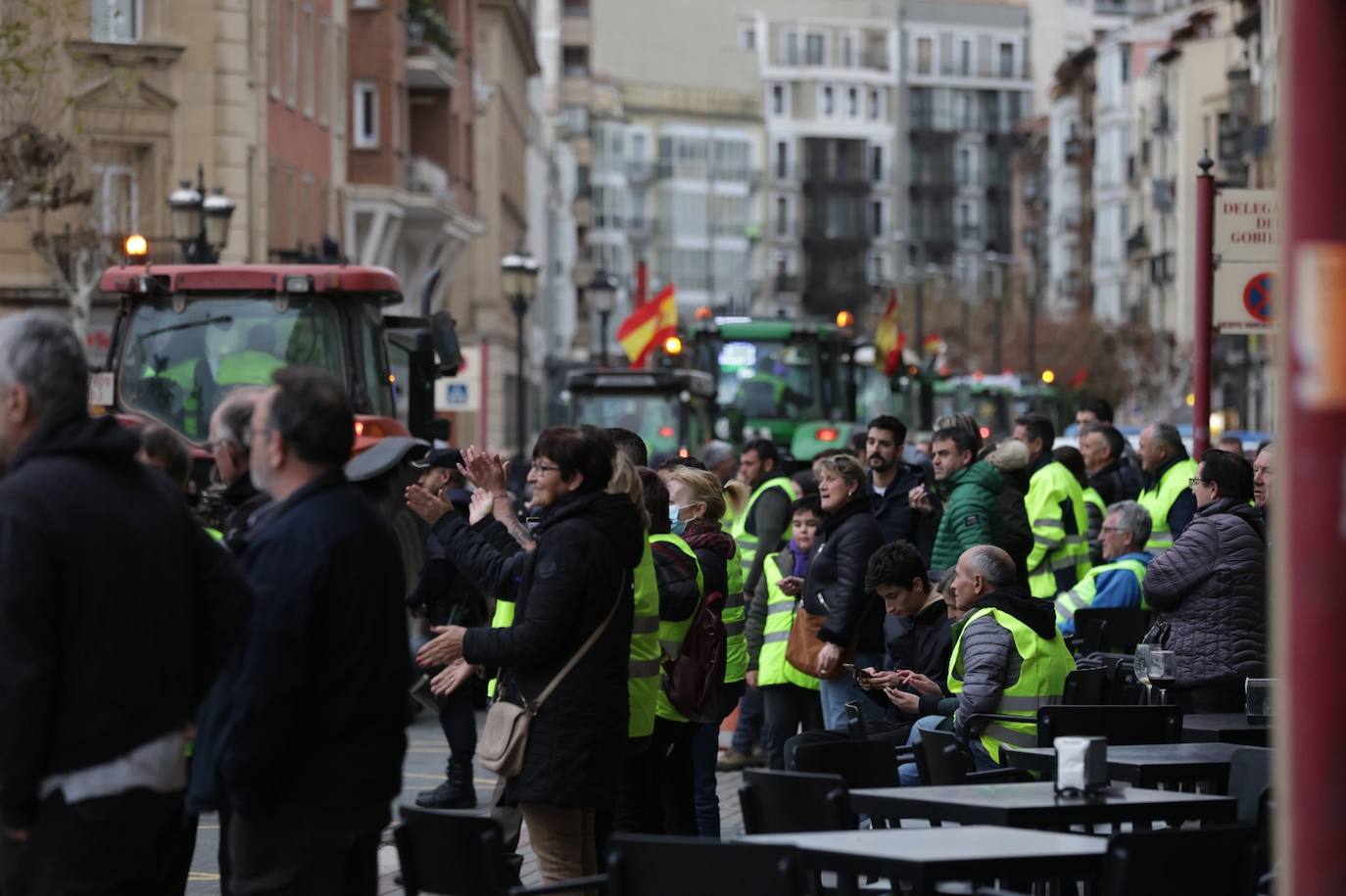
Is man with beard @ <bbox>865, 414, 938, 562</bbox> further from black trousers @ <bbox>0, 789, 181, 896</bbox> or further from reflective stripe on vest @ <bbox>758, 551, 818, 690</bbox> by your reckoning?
Result: black trousers @ <bbox>0, 789, 181, 896</bbox>

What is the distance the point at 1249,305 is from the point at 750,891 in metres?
10.9

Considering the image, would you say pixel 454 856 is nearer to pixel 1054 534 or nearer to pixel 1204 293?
pixel 1054 534

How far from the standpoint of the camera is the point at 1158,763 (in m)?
8.59

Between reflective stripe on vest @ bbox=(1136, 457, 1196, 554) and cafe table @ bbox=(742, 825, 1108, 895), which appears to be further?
reflective stripe on vest @ bbox=(1136, 457, 1196, 554)

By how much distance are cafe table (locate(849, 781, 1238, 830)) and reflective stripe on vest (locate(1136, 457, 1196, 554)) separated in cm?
763

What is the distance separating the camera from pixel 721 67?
155625 mm

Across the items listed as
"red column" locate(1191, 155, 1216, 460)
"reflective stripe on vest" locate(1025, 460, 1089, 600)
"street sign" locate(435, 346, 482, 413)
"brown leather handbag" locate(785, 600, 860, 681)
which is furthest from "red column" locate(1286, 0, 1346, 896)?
"street sign" locate(435, 346, 482, 413)

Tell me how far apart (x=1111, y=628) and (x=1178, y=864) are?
7.25 metres

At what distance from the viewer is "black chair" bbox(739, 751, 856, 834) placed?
296 inches

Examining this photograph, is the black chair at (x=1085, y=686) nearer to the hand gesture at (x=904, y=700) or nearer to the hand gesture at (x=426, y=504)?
the hand gesture at (x=904, y=700)

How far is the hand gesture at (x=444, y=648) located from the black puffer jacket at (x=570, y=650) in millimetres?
100

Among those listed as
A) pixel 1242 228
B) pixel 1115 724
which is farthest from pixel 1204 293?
pixel 1115 724

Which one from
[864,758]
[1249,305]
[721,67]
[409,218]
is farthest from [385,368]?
[721,67]

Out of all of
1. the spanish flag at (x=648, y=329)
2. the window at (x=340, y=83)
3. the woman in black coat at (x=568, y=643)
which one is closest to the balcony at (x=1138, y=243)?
the window at (x=340, y=83)
